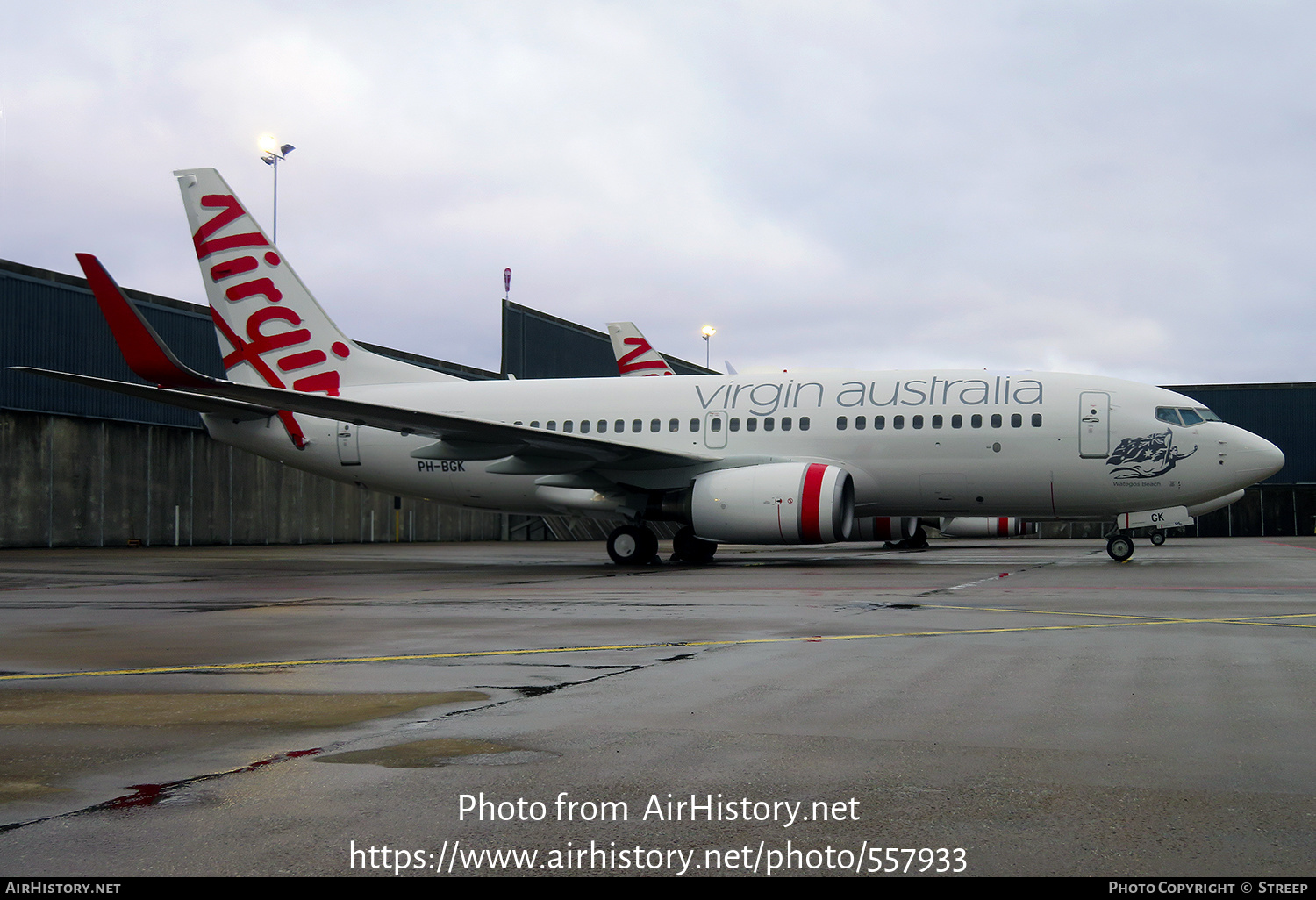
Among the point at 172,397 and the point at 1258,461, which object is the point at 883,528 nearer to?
the point at 1258,461

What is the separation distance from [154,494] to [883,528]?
22812 millimetres

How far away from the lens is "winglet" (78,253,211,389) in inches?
648

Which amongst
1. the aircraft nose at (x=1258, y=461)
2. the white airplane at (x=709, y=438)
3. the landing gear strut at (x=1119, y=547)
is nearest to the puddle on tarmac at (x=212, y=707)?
the white airplane at (x=709, y=438)

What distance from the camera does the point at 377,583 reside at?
15.0 meters

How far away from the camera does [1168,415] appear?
19359 mm

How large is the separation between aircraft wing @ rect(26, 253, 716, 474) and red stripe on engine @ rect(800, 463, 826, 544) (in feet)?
7.81

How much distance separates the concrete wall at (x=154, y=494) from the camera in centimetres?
3019

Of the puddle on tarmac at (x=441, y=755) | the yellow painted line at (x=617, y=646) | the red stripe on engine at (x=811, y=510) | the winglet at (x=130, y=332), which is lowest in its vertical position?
the yellow painted line at (x=617, y=646)

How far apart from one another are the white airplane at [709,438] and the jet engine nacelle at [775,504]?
0.03m

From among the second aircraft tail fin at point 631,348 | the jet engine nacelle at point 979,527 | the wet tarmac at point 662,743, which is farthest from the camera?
the jet engine nacelle at point 979,527

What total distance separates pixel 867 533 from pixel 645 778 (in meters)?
21.9

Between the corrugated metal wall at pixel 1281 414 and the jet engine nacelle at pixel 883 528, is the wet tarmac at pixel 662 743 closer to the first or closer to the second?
the jet engine nacelle at pixel 883 528

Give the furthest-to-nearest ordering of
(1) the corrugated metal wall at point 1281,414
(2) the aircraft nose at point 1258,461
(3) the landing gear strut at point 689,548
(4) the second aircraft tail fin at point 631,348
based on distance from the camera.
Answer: (1) the corrugated metal wall at point 1281,414 → (4) the second aircraft tail fin at point 631,348 → (3) the landing gear strut at point 689,548 → (2) the aircraft nose at point 1258,461

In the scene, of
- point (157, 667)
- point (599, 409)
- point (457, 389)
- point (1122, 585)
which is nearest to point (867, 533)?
point (599, 409)
